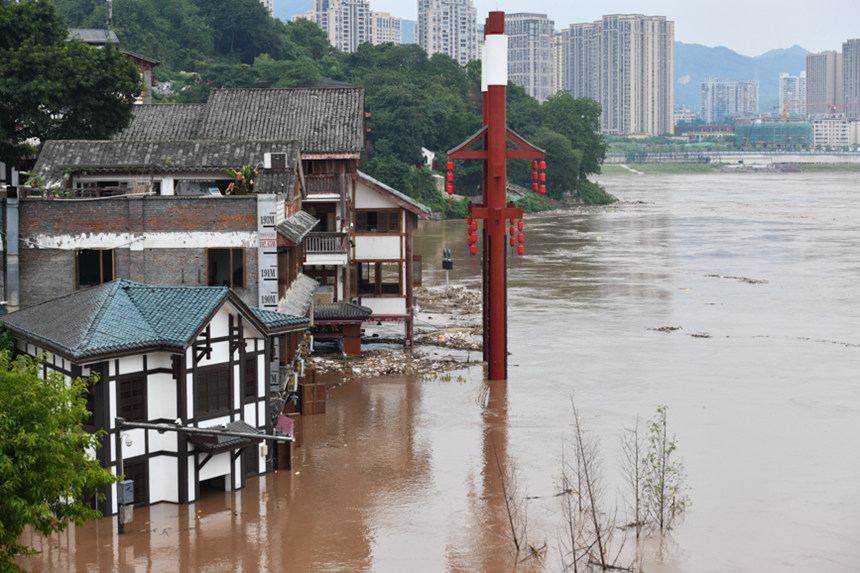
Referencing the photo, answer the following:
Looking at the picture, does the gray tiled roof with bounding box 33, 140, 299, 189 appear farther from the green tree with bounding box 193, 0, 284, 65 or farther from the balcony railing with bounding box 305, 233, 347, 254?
the green tree with bounding box 193, 0, 284, 65

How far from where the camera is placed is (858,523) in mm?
25266

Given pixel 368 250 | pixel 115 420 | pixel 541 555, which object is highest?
pixel 368 250

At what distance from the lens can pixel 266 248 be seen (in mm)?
29938

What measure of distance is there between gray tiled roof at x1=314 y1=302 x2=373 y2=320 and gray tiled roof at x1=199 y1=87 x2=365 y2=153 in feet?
20.9

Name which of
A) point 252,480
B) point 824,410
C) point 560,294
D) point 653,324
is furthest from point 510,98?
point 252,480

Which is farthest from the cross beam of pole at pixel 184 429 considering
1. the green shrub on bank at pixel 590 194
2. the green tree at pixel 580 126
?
the green shrub on bank at pixel 590 194

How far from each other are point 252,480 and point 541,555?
24.5ft

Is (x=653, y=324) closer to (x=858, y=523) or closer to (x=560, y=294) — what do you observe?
(x=560, y=294)

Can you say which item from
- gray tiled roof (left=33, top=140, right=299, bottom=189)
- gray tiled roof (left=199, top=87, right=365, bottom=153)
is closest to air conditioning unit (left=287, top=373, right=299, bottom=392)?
gray tiled roof (left=33, top=140, right=299, bottom=189)

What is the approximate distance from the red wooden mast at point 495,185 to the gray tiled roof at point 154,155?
677cm

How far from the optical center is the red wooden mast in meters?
38.7

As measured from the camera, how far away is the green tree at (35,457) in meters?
18.3

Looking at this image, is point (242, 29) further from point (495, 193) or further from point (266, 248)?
point (266, 248)

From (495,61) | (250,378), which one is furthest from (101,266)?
(495,61)
